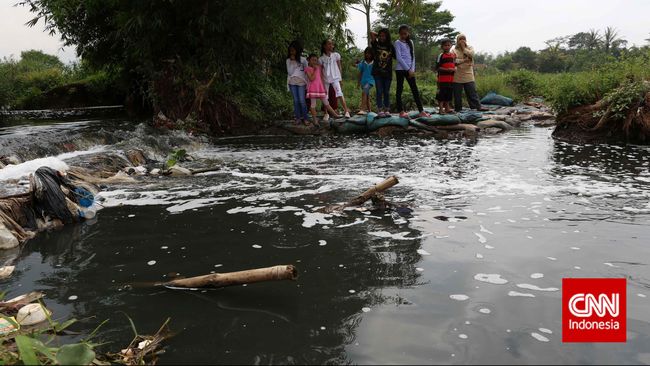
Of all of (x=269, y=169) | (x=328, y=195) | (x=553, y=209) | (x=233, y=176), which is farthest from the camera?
(x=269, y=169)

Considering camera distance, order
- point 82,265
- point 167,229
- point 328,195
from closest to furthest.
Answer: point 82,265 → point 167,229 → point 328,195

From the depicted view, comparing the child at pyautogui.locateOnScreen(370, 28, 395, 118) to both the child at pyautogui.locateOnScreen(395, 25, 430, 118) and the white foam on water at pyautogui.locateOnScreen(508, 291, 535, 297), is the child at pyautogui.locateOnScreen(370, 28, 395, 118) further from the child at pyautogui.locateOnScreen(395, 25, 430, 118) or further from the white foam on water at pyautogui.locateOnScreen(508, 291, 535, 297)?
the white foam on water at pyautogui.locateOnScreen(508, 291, 535, 297)

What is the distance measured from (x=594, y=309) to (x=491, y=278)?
1.84 feet

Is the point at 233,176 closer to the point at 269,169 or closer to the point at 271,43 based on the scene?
the point at 269,169

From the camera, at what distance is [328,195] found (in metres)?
4.95

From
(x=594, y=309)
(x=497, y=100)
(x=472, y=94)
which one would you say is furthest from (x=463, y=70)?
(x=594, y=309)

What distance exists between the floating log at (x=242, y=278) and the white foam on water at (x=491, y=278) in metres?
1.09

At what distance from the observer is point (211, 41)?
1054cm

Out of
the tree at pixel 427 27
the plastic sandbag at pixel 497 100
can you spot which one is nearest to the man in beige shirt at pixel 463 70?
the plastic sandbag at pixel 497 100

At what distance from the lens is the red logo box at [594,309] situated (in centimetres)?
215

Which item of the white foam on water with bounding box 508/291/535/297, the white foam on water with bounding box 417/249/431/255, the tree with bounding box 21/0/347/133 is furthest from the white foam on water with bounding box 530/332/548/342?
the tree with bounding box 21/0/347/133

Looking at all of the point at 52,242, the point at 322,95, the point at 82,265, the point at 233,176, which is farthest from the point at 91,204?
the point at 322,95

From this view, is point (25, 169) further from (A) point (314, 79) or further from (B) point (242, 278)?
(A) point (314, 79)

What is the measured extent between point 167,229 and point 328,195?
1.71 metres
